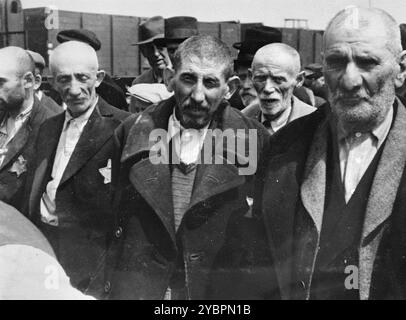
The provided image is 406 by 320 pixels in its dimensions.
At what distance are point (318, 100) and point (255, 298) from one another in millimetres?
1199

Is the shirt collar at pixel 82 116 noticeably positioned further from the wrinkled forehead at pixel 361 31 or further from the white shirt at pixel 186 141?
the wrinkled forehead at pixel 361 31

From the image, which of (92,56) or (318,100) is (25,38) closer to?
(92,56)

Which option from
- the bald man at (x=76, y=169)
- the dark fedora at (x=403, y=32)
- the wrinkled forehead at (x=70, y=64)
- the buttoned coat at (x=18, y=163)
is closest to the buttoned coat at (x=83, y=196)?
the bald man at (x=76, y=169)

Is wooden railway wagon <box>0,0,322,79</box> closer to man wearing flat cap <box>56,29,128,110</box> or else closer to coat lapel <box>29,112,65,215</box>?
man wearing flat cap <box>56,29,128,110</box>

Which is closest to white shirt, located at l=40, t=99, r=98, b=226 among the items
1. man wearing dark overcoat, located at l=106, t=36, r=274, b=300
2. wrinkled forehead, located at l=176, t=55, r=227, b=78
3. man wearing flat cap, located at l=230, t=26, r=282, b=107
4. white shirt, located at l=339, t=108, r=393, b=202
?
man wearing dark overcoat, located at l=106, t=36, r=274, b=300

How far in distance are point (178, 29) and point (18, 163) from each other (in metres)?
1.13

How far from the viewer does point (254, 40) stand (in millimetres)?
3293

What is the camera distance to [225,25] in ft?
9.91

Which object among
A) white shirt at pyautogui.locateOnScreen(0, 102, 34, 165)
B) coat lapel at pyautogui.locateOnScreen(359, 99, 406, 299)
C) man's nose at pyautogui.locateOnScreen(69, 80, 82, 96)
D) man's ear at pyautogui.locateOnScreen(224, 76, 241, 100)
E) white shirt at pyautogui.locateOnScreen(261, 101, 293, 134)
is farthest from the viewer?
white shirt at pyautogui.locateOnScreen(0, 102, 34, 165)

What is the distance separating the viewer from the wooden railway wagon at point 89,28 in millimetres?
3067

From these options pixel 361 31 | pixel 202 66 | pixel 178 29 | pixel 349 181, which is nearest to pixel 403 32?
pixel 361 31

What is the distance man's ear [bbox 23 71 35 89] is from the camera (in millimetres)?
3283
